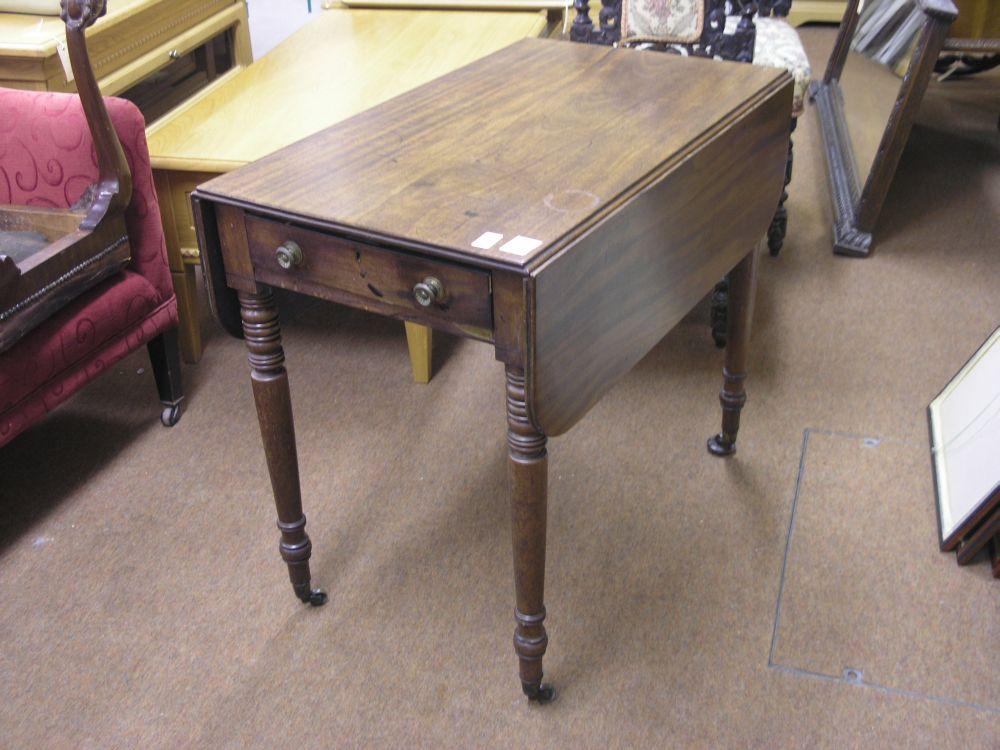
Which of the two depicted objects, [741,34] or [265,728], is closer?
[265,728]

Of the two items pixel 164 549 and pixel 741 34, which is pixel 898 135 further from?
pixel 164 549

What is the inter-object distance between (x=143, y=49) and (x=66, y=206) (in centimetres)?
89

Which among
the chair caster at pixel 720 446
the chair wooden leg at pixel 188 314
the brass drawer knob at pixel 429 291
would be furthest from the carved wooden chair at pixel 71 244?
the chair caster at pixel 720 446

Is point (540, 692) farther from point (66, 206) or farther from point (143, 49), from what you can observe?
point (143, 49)

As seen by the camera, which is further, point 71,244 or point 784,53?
point 784,53

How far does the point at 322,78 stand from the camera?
2.66 meters

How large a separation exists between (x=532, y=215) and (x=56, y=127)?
1.21 m

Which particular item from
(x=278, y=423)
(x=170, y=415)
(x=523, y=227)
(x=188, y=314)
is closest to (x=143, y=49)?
(x=188, y=314)

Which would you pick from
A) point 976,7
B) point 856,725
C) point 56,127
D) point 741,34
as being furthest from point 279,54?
point 856,725

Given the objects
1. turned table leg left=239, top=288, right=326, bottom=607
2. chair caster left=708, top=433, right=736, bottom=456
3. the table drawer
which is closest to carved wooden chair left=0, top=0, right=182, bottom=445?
turned table leg left=239, top=288, right=326, bottom=607

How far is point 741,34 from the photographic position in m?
2.20

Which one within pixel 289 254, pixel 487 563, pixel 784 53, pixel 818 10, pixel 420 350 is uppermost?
pixel 289 254

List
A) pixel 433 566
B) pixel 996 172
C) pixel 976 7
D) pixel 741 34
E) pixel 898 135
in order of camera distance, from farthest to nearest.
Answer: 1. pixel 996 172
2. pixel 976 7
3. pixel 898 135
4. pixel 741 34
5. pixel 433 566

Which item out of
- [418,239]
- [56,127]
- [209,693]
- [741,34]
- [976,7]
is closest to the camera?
[418,239]
